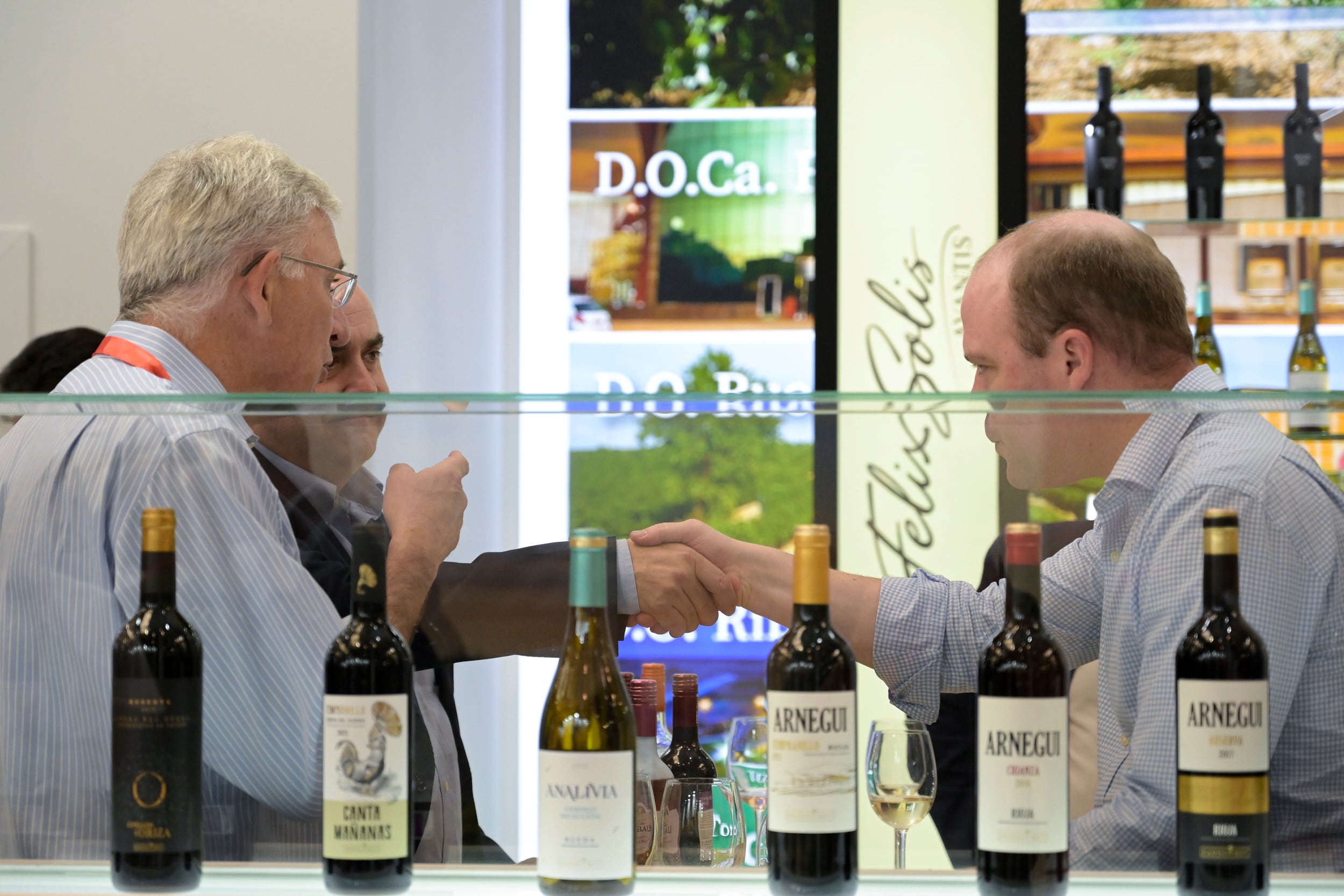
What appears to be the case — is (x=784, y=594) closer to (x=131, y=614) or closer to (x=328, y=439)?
(x=328, y=439)

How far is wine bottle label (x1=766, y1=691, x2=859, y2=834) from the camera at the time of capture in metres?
0.99

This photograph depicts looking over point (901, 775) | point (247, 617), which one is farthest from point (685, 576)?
point (247, 617)

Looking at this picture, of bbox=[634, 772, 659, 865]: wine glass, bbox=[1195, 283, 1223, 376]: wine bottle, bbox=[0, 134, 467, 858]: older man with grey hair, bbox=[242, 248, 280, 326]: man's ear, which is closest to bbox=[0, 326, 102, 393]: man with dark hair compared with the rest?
bbox=[242, 248, 280, 326]: man's ear

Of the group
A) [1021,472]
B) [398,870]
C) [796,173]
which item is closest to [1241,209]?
[796,173]

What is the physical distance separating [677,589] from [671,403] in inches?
7.3

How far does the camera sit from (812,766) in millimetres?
988

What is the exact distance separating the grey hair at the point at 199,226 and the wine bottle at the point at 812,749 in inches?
40.8

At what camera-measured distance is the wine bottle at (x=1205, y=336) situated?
3.06m

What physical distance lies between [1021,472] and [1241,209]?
233cm

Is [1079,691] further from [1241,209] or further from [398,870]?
[1241,209]

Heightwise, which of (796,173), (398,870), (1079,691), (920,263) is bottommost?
(398,870)

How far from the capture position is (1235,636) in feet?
3.28

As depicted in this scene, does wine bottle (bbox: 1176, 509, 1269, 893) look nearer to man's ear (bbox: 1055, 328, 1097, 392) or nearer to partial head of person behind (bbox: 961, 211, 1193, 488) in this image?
partial head of person behind (bbox: 961, 211, 1193, 488)
